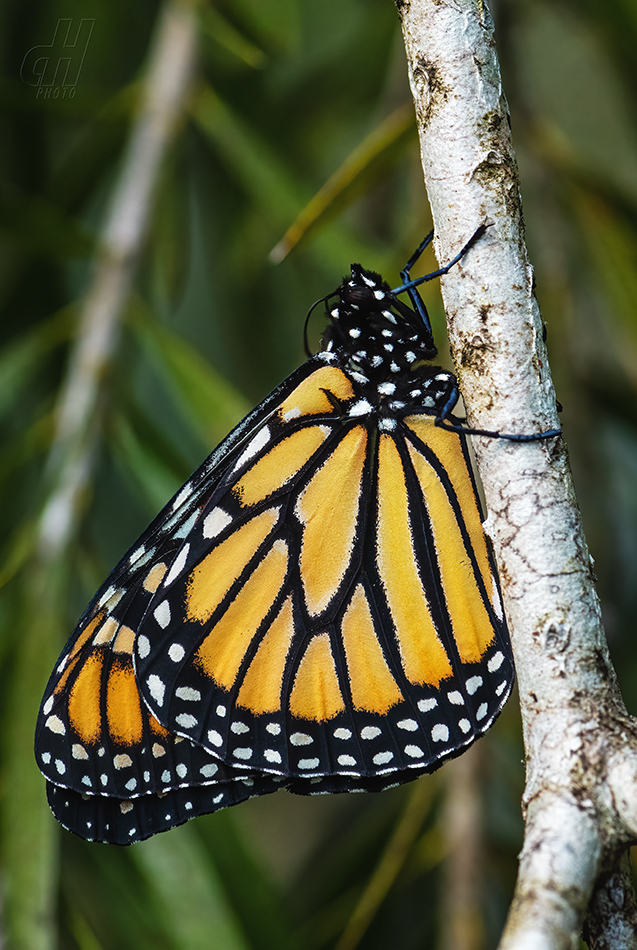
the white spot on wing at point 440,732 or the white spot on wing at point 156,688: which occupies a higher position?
the white spot on wing at point 156,688

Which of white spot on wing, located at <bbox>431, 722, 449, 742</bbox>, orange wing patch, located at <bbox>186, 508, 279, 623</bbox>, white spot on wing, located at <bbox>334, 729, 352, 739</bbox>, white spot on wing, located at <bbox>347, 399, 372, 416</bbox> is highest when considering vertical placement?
white spot on wing, located at <bbox>347, 399, 372, 416</bbox>

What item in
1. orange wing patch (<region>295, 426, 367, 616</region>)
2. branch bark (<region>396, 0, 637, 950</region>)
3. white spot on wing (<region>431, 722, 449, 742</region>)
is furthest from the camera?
orange wing patch (<region>295, 426, 367, 616</region>)

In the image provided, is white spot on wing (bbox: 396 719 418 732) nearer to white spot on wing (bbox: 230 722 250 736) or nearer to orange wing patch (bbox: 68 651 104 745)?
white spot on wing (bbox: 230 722 250 736)

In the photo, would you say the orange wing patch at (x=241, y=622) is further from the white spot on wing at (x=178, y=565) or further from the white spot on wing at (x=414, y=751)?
the white spot on wing at (x=414, y=751)


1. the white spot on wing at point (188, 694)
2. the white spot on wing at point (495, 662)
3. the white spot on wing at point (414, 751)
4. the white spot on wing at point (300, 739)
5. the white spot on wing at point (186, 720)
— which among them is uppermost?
the white spot on wing at point (188, 694)

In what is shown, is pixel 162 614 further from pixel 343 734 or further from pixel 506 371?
pixel 506 371

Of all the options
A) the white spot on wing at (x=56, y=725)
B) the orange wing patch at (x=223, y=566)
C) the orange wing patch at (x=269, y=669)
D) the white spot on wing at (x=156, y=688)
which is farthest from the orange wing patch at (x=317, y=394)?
the white spot on wing at (x=56, y=725)

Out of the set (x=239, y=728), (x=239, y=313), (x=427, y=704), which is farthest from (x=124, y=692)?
(x=239, y=313)

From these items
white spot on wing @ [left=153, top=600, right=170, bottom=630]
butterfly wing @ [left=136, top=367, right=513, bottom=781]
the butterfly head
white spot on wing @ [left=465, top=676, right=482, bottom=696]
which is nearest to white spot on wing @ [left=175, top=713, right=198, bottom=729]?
butterfly wing @ [left=136, top=367, right=513, bottom=781]

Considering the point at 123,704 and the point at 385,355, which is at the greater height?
the point at 385,355
